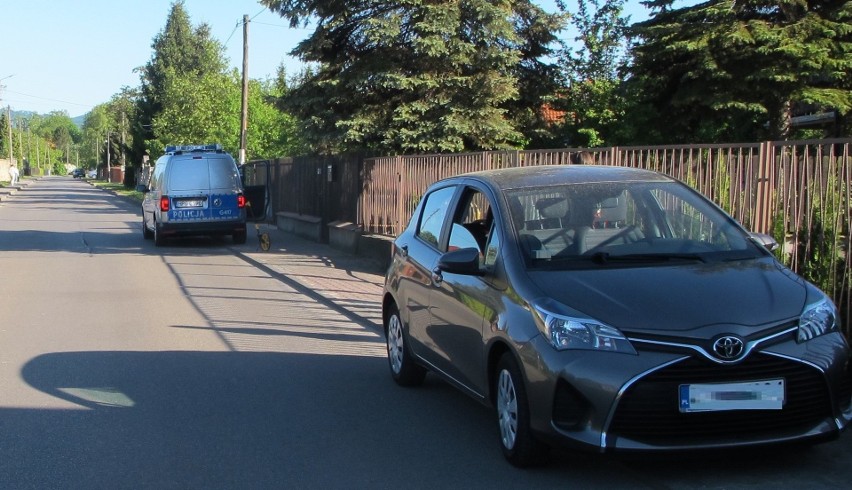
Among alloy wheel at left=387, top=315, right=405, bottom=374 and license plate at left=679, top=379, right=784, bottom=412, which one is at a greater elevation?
license plate at left=679, top=379, right=784, bottom=412

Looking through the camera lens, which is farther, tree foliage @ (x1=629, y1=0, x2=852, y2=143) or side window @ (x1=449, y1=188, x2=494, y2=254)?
tree foliage @ (x1=629, y1=0, x2=852, y2=143)

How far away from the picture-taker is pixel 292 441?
19.2 ft

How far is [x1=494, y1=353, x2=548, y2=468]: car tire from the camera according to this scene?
5.01m

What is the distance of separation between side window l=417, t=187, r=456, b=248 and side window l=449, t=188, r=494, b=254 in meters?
0.18

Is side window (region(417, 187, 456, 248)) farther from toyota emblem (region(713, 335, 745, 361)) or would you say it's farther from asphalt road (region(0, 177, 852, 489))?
toyota emblem (region(713, 335, 745, 361))

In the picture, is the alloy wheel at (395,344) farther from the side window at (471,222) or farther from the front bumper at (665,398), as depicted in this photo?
the front bumper at (665,398)

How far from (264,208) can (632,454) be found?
18.6 meters

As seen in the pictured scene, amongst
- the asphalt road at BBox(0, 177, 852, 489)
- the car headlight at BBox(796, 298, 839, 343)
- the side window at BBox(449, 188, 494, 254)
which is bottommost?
the asphalt road at BBox(0, 177, 852, 489)

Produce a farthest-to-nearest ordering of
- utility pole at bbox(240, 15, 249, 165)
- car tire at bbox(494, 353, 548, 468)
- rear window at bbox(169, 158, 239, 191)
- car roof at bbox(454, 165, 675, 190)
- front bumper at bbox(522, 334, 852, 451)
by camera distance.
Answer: utility pole at bbox(240, 15, 249, 165)
rear window at bbox(169, 158, 239, 191)
car roof at bbox(454, 165, 675, 190)
car tire at bbox(494, 353, 548, 468)
front bumper at bbox(522, 334, 852, 451)

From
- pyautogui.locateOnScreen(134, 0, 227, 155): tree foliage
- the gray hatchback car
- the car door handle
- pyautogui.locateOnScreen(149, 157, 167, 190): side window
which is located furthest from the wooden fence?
pyautogui.locateOnScreen(134, 0, 227, 155): tree foliage

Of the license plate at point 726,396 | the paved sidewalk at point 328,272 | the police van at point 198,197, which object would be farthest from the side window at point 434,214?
the police van at point 198,197

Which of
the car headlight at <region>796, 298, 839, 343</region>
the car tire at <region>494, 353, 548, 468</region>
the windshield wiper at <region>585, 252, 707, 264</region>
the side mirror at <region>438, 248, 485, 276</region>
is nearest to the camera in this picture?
the car headlight at <region>796, 298, 839, 343</region>

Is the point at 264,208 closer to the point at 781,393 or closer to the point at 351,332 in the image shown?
the point at 351,332

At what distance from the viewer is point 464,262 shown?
219 inches
